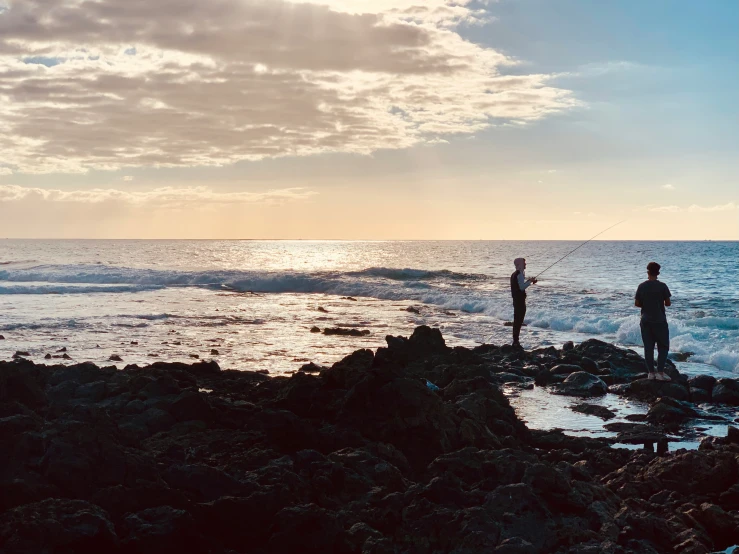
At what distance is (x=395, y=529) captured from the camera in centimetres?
505

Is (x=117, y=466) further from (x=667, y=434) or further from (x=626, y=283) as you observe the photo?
(x=626, y=283)

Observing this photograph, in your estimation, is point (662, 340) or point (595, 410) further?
point (662, 340)

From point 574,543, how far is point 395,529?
3.99 ft

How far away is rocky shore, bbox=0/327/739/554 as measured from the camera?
15.9 ft

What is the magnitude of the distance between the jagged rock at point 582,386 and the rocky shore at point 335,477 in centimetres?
266

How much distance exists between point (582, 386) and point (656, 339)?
5.25 feet

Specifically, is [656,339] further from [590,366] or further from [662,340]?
[590,366]

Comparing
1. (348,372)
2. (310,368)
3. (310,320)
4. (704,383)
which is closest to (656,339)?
(704,383)

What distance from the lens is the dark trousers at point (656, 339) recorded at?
12.6 metres

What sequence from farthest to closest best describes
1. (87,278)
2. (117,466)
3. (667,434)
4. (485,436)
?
(87,278) → (667,434) → (485,436) → (117,466)

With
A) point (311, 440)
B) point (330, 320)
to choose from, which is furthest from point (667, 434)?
point (330, 320)

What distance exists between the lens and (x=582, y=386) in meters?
12.5

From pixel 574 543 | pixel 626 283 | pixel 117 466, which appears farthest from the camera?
pixel 626 283

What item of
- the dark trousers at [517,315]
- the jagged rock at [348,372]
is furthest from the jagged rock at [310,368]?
the dark trousers at [517,315]
